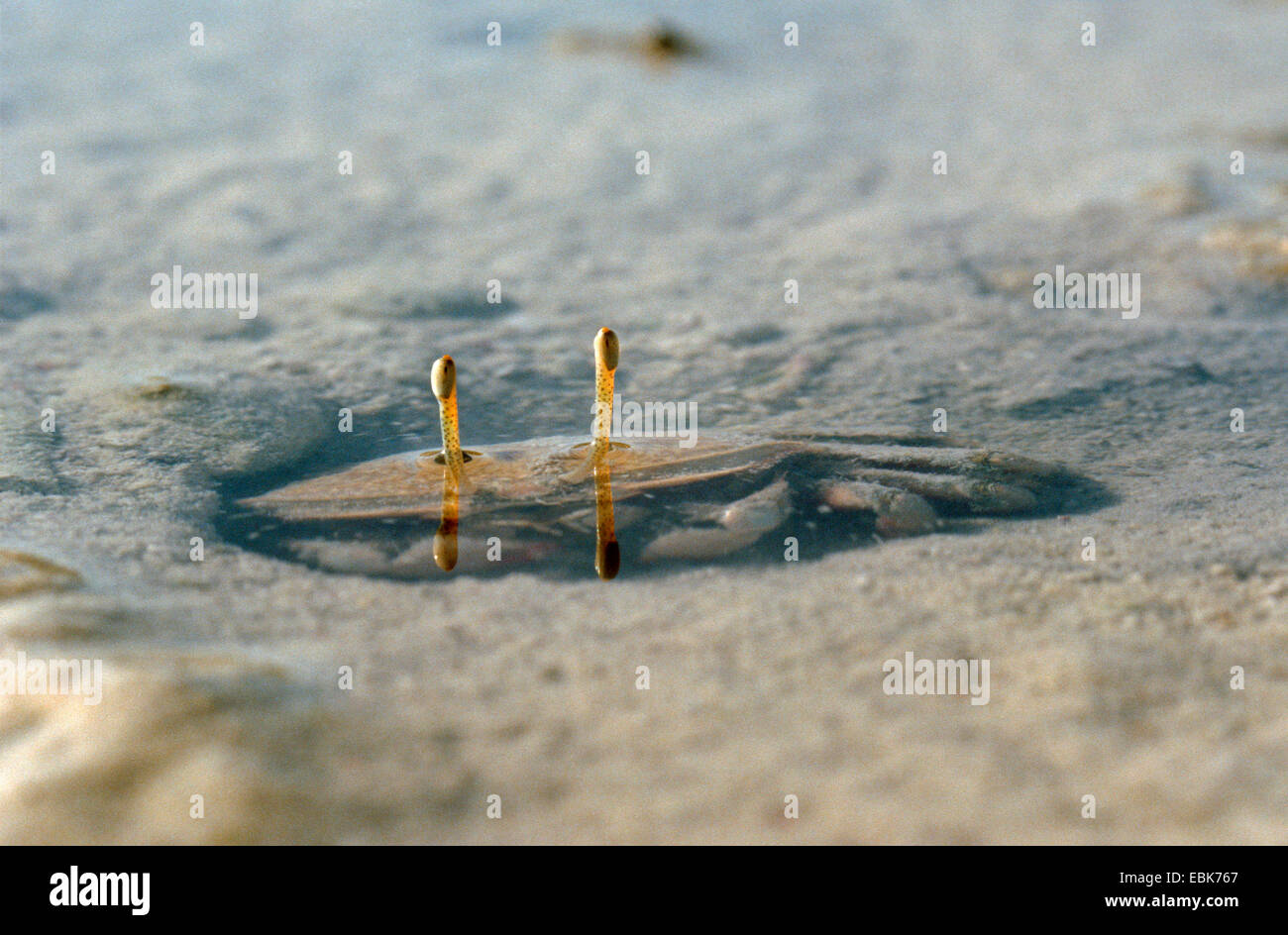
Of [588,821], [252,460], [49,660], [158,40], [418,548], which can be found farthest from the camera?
[158,40]

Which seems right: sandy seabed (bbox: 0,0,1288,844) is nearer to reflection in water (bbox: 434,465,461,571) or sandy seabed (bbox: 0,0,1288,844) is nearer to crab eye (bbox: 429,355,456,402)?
reflection in water (bbox: 434,465,461,571)

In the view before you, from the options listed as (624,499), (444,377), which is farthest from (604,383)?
(444,377)

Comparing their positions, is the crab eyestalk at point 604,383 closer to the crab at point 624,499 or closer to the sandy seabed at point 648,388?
the crab at point 624,499

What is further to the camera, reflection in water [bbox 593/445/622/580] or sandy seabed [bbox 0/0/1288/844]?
reflection in water [bbox 593/445/622/580]

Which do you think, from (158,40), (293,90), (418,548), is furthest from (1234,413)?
(158,40)

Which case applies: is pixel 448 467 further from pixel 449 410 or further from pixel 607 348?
pixel 607 348

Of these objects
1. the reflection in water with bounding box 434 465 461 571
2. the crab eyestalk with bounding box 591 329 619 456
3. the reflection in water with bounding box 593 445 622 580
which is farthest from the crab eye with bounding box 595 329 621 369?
the reflection in water with bounding box 434 465 461 571
